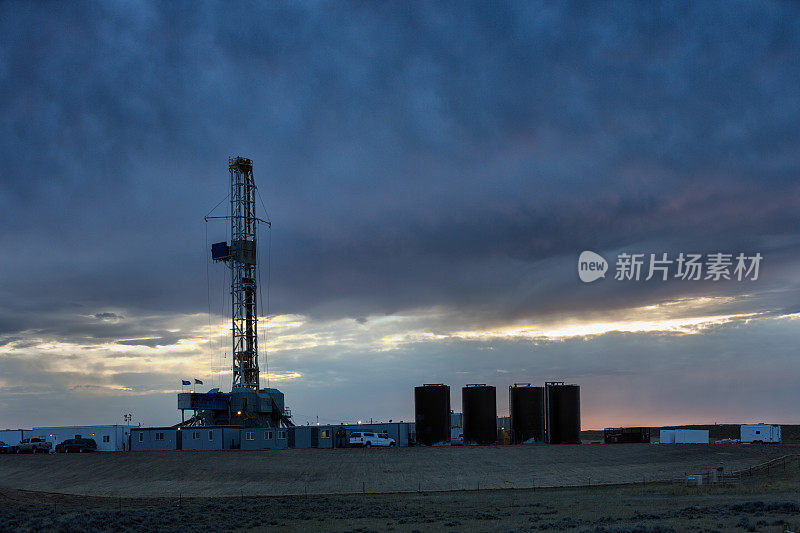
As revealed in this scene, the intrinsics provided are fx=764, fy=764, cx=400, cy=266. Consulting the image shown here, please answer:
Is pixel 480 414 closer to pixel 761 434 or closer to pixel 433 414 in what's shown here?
pixel 433 414

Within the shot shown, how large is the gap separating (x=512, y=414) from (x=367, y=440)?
16997 mm

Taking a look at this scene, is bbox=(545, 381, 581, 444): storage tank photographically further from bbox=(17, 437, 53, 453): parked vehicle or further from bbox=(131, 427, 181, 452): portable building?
bbox=(17, 437, 53, 453): parked vehicle

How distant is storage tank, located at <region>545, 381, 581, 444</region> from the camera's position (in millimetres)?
80688

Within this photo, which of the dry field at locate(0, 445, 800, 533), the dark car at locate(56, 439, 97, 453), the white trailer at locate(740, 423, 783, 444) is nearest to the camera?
the dry field at locate(0, 445, 800, 533)

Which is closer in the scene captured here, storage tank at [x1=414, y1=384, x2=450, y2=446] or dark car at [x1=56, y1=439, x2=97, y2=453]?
dark car at [x1=56, y1=439, x2=97, y2=453]

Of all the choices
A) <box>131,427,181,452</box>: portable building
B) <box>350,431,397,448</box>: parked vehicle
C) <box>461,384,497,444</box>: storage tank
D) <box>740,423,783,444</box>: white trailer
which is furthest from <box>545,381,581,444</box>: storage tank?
<box>131,427,181,452</box>: portable building

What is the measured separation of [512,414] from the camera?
82500 millimetres

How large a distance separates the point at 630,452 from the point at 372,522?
142 feet

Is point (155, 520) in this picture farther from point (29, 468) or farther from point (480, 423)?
point (480, 423)

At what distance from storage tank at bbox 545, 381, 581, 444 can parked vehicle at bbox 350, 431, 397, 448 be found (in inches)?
688

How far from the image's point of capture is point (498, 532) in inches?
1152

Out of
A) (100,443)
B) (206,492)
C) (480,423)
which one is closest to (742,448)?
(480,423)

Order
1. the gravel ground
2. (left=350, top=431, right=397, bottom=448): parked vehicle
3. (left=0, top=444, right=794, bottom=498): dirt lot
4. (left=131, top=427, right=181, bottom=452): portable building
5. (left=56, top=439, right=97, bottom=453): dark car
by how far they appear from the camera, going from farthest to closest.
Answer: (left=56, top=439, right=97, bottom=453): dark car → (left=131, top=427, right=181, bottom=452): portable building → (left=350, top=431, right=397, bottom=448): parked vehicle → (left=0, top=444, right=794, bottom=498): dirt lot → the gravel ground

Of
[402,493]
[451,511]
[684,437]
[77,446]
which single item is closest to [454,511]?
[451,511]
